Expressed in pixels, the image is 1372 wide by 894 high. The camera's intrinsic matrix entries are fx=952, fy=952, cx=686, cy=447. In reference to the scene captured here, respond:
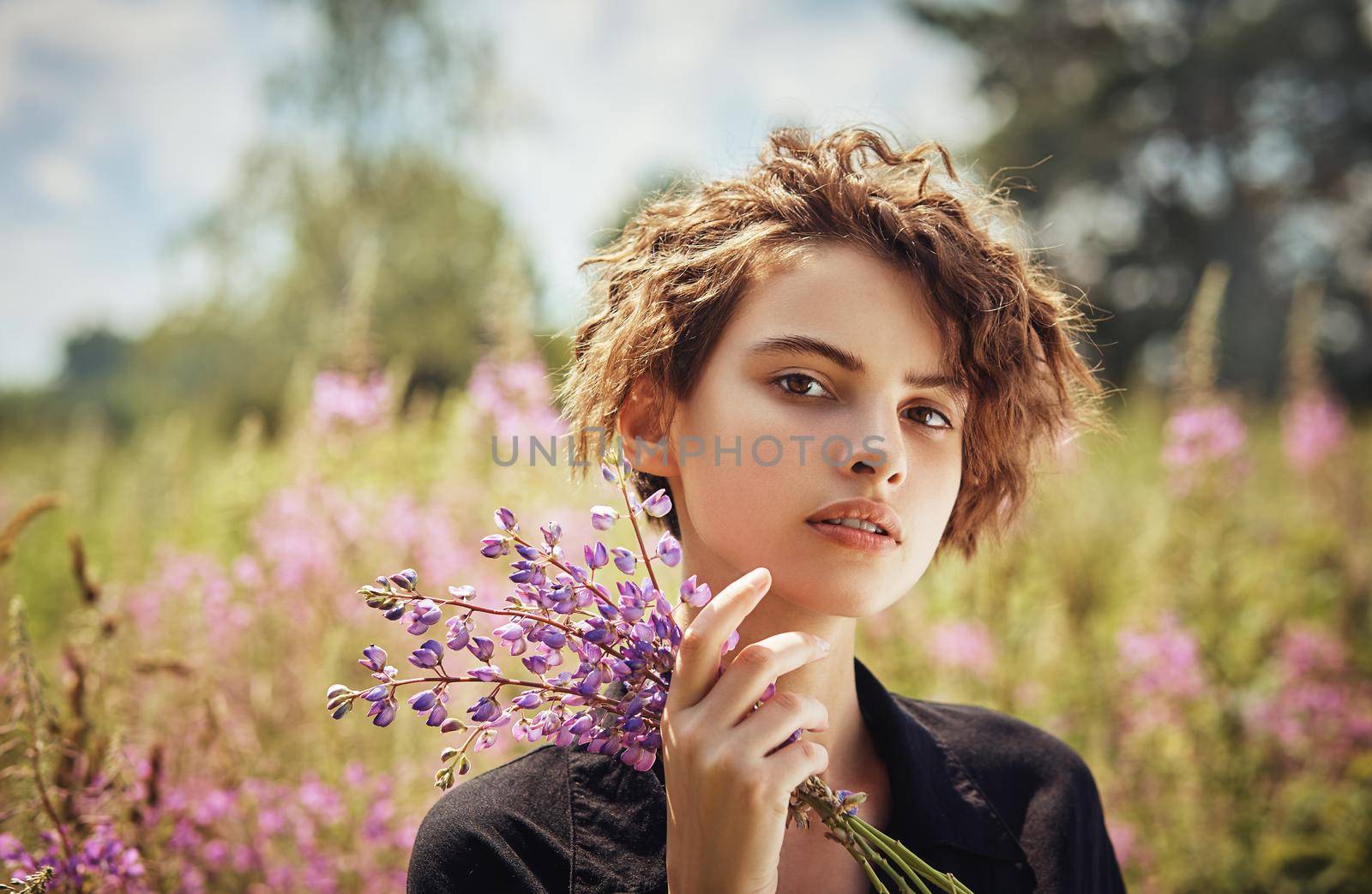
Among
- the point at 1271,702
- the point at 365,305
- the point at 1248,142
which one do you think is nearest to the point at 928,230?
the point at 365,305

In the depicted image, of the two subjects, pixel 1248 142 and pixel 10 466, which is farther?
pixel 1248 142

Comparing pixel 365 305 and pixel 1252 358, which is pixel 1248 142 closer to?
pixel 1252 358

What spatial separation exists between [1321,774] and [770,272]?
335 centimetres

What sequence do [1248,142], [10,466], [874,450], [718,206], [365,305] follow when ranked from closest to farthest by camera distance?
[874,450] < [718,206] < [365,305] < [10,466] < [1248,142]

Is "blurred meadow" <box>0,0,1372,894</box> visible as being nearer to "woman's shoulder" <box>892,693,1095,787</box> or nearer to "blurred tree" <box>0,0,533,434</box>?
"woman's shoulder" <box>892,693,1095,787</box>

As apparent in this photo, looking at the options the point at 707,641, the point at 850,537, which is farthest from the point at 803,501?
the point at 707,641

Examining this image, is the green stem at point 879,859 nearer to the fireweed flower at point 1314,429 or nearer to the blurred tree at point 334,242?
the fireweed flower at point 1314,429

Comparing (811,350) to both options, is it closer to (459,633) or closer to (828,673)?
(828,673)

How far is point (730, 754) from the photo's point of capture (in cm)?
99

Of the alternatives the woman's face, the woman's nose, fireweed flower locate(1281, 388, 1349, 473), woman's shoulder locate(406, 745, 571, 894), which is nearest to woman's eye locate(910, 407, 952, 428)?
the woman's face

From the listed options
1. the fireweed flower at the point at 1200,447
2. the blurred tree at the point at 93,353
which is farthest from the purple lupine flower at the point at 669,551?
the blurred tree at the point at 93,353

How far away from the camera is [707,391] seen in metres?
1.37

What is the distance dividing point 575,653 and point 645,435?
1.87 ft

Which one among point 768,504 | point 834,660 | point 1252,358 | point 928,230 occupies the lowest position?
point 834,660
